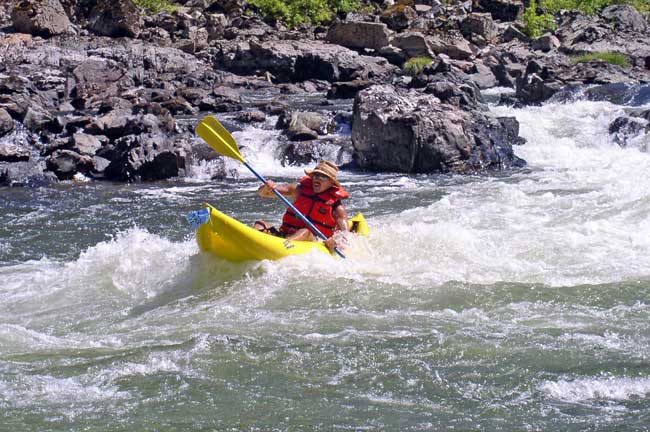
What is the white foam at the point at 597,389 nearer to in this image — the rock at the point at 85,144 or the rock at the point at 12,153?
the rock at the point at 85,144

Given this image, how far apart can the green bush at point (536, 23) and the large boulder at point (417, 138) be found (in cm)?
1794

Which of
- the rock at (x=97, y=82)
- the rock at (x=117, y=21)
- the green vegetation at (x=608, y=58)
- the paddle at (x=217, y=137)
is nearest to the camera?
the paddle at (x=217, y=137)

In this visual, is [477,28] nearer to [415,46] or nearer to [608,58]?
[415,46]

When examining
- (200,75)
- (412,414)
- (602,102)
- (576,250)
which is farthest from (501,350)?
(200,75)

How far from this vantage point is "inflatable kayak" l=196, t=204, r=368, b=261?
7.58m

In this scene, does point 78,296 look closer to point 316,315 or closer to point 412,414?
point 316,315

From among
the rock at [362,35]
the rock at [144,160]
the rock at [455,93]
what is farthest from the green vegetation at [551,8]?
the rock at [144,160]

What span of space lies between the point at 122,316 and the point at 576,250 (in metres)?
4.47

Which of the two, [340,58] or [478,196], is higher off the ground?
[340,58]

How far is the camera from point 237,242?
7.66 metres

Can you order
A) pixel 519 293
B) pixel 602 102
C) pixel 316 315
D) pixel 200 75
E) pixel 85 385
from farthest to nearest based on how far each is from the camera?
pixel 200 75 < pixel 602 102 < pixel 519 293 < pixel 316 315 < pixel 85 385

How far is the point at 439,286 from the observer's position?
755cm

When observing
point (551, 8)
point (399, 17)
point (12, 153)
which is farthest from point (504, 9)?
point (12, 153)

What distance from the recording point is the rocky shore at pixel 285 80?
1405cm
